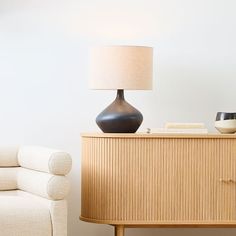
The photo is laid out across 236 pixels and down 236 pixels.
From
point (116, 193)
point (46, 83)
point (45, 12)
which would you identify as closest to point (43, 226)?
point (116, 193)

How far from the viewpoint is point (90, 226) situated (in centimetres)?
454

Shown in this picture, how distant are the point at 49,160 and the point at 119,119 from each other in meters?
0.54

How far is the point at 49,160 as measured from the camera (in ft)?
11.9

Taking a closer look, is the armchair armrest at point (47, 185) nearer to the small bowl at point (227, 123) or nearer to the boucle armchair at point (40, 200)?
the boucle armchair at point (40, 200)

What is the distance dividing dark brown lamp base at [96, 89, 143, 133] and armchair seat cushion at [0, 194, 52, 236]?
0.65 metres

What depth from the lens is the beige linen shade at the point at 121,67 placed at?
3934 mm

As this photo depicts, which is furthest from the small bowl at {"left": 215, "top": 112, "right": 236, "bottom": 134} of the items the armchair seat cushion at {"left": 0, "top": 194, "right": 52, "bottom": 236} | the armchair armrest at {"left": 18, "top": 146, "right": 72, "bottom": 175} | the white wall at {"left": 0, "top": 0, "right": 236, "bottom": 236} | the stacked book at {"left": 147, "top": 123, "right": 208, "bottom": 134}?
the armchair seat cushion at {"left": 0, "top": 194, "right": 52, "bottom": 236}

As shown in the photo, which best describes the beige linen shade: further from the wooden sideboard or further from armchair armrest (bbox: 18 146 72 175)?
armchair armrest (bbox: 18 146 72 175)

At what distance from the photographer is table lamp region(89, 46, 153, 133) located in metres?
3.94

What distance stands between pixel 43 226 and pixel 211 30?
1794 millimetres

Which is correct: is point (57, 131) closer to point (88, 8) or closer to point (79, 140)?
point (79, 140)

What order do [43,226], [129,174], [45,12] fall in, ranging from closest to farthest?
[43,226], [129,174], [45,12]

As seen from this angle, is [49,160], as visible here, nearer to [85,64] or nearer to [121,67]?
[121,67]

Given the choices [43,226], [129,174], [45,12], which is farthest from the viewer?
[45,12]
